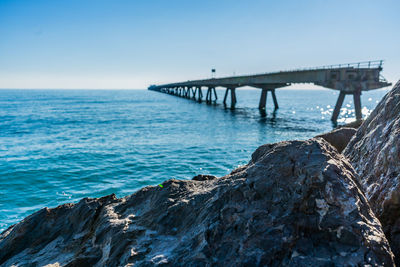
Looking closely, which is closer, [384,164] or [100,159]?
[384,164]

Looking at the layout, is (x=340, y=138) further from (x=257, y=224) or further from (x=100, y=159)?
(x=100, y=159)

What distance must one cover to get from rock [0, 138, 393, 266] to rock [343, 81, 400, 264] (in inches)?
33.7

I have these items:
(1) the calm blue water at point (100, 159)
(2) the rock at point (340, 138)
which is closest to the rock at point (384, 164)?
Answer: (2) the rock at point (340, 138)

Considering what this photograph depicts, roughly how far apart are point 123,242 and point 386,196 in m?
3.61

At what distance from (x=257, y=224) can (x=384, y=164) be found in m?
2.53

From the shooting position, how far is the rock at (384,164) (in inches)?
150

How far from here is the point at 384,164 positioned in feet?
14.2

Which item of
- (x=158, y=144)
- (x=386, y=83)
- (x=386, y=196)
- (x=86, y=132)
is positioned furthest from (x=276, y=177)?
(x=386, y=83)

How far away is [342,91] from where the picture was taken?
116ft


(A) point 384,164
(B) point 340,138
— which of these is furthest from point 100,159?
(A) point 384,164

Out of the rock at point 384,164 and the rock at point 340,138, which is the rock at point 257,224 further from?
the rock at point 340,138

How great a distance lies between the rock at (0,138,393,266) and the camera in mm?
2799

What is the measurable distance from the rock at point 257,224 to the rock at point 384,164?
2.80 ft

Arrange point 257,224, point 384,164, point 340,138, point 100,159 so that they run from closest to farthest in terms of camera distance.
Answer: point 257,224 < point 384,164 < point 340,138 < point 100,159
